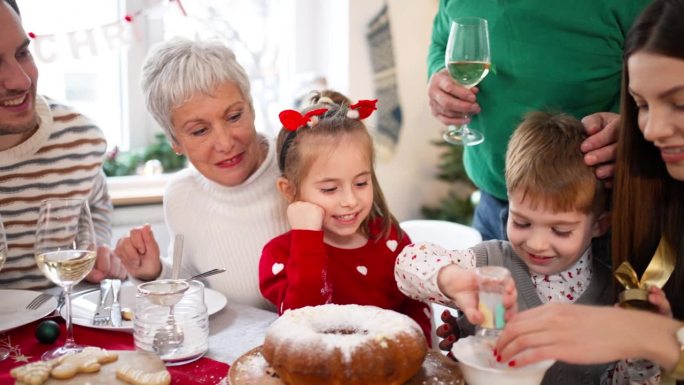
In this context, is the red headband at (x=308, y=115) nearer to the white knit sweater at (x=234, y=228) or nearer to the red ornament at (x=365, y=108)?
the red ornament at (x=365, y=108)

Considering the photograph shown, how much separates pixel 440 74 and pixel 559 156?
578 mm

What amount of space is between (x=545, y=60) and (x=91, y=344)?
1.38m

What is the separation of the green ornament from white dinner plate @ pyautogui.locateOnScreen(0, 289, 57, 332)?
9 centimetres

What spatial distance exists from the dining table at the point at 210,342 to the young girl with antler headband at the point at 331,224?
11cm

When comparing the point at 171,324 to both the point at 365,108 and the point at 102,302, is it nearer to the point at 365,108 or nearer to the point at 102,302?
the point at 102,302

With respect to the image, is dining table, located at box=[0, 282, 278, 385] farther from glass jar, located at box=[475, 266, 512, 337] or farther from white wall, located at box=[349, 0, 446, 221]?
white wall, located at box=[349, 0, 446, 221]

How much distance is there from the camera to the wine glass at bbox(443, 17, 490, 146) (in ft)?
5.78

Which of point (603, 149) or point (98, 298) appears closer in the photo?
point (603, 149)

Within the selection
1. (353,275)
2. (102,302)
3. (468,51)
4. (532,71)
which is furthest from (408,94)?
(102,302)

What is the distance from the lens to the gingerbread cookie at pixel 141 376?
3.77ft

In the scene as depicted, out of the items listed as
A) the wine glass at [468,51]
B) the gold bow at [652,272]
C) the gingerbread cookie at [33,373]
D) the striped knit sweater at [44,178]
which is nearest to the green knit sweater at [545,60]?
the wine glass at [468,51]

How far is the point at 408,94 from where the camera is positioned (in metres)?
4.25

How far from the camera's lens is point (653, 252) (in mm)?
1426

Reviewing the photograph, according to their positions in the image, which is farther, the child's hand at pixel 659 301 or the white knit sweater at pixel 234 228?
the white knit sweater at pixel 234 228
